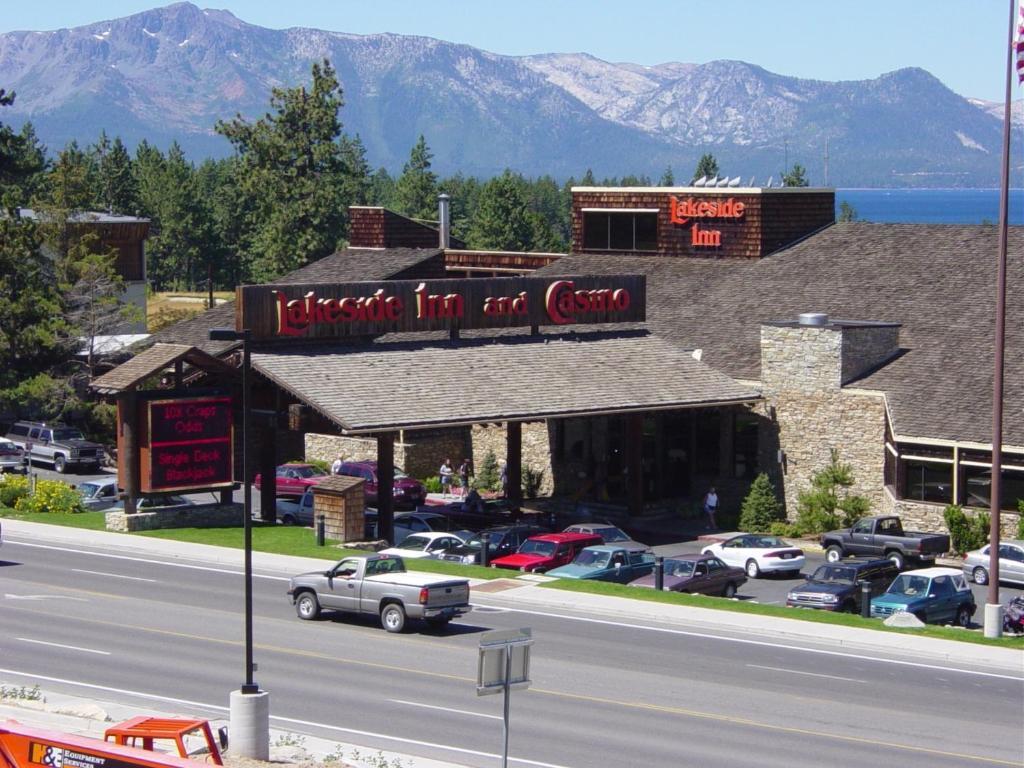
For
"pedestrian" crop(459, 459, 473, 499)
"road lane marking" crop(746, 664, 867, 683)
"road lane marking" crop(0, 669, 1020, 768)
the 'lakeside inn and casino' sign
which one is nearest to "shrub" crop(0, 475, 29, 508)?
the 'lakeside inn and casino' sign

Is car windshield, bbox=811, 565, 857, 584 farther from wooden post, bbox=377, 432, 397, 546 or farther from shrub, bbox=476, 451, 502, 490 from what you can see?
shrub, bbox=476, 451, 502, 490

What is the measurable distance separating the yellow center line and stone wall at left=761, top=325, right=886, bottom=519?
1023 inches

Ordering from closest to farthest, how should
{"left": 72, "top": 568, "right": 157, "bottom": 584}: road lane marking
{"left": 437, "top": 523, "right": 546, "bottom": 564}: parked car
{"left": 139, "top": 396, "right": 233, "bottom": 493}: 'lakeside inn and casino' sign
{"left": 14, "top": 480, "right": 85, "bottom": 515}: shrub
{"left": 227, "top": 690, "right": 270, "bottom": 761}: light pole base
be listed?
{"left": 227, "top": 690, "right": 270, "bottom": 761}: light pole base < {"left": 72, "top": 568, "right": 157, "bottom": 584}: road lane marking < {"left": 437, "top": 523, "right": 546, "bottom": 564}: parked car < {"left": 139, "top": 396, "right": 233, "bottom": 493}: 'lakeside inn and casino' sign < {"left": 14, "top": 480, "right": 85, "bottom": 515}: shrub

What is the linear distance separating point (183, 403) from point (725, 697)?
23721mm

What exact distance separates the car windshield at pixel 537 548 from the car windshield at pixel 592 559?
1088mm

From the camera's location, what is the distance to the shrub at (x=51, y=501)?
53031 millimetres

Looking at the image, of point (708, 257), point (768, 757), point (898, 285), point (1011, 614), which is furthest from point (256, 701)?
point (708, 257)

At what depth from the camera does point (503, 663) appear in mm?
20641

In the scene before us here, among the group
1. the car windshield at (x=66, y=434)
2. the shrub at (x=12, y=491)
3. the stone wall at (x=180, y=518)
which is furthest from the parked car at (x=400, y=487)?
the car windshield at (x=66, y=434)

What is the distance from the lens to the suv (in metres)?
67.6

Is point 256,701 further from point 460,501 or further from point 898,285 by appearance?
point 898,285

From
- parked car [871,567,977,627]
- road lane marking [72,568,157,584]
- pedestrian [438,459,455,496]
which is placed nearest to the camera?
parked car [871,567,977,627]

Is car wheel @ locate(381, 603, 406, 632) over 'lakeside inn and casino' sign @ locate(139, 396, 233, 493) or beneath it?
beneath

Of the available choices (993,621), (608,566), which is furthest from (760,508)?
(993,621)
